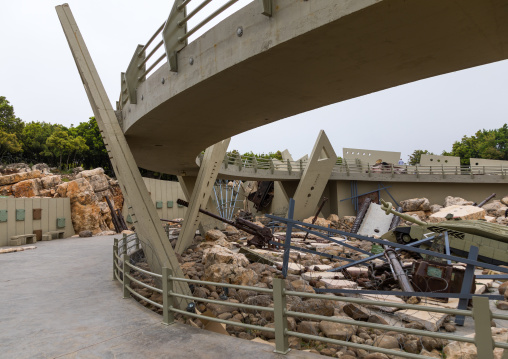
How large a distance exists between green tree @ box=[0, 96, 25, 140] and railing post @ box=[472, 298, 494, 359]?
49778 mm

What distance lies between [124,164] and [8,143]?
3906 cm

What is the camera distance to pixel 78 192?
2067 centimetres

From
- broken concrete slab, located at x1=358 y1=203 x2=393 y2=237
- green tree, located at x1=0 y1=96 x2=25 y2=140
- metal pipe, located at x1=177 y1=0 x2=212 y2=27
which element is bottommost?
broken concrete slab, located at x1=358 y1=203 x2=393 y2=237

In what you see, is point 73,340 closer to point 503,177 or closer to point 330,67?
point 330,67

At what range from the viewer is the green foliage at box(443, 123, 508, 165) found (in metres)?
55.0

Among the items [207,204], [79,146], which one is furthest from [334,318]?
[79,146]

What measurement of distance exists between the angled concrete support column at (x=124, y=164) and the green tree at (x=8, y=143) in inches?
1453

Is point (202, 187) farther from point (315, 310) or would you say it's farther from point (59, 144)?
point (59, 144)

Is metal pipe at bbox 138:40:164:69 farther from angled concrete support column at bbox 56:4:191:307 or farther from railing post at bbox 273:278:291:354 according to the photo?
railing post at bbox 273:278:291:354

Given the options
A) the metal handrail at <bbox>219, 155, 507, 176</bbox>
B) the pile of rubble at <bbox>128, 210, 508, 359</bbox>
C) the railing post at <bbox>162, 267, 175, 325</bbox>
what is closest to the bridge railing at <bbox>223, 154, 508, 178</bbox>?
the metal handrail at <bbox>219, 155, 507, 176</bbox>

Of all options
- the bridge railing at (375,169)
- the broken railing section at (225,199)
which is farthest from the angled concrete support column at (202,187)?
the bridge railing at (375,169)

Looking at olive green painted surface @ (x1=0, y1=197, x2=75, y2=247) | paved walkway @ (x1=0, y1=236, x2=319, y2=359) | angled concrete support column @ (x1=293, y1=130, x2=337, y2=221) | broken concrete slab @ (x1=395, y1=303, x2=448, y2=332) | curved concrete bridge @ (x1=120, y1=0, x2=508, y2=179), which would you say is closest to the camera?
curved concrete bridge @ (x1=120, y1=0, x2=508, y2=179)

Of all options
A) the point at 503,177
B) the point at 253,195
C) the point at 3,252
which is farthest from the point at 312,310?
the point at 503,177

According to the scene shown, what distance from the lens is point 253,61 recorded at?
14.4 feet
